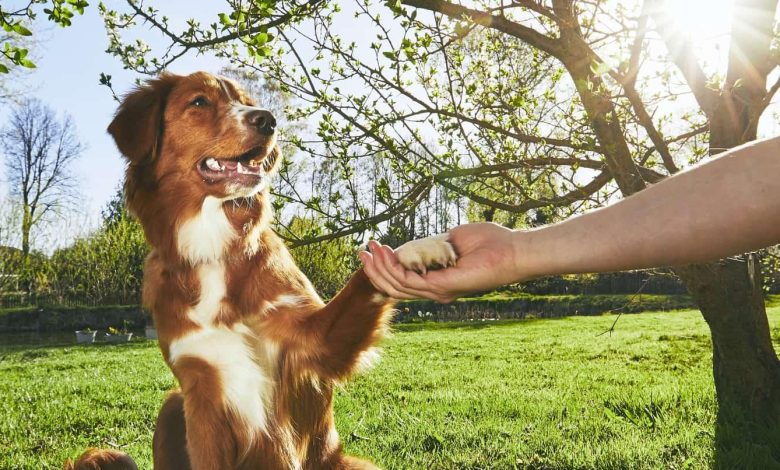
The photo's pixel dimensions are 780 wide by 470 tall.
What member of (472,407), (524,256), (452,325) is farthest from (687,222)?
(452,325)

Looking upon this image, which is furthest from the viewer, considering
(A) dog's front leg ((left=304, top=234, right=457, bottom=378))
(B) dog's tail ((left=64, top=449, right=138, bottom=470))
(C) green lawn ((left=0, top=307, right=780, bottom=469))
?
(C) green lawn ((left=0, top=307, right=780, bottom=469))

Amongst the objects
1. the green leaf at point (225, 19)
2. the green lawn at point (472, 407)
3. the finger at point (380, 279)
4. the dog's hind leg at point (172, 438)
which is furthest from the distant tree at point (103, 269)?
the finger at point (380, 279)

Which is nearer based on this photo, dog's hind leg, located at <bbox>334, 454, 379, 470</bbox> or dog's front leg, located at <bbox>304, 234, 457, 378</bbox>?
dog's front leg, located at <bbox>304, 234, 457, 378</bbox>

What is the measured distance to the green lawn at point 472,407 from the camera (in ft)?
15.8

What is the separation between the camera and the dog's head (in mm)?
3252

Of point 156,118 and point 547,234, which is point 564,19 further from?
point 547,234

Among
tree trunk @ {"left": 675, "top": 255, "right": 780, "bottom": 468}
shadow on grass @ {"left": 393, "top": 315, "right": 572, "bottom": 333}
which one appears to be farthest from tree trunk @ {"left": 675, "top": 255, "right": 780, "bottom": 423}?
shadow on grass @ {"left": 393, "top": 315, "right": 572, "bottom": 333}

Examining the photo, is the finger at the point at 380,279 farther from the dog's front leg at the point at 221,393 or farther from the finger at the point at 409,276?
the dog's front leg at the point at 221,393

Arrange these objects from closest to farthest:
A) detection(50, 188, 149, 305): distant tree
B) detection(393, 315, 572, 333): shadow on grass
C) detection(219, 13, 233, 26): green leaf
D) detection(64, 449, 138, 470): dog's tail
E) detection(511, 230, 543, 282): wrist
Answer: detection(511, 230, 543, 282): wrist, detection(64, 449, 138, 470): dog's tail, detection(219, 13, 233, 26): green leaf, detection(393, 315, 572, 333): shadow on grass, detection(50, 188, 149, 305): distant tree

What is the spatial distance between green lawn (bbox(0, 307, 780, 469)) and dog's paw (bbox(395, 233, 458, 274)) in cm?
187

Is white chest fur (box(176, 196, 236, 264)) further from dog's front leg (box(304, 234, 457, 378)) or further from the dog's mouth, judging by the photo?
dog's front leg (box(304, 234, 457, 378))

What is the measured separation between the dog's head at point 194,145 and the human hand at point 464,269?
4.67ft

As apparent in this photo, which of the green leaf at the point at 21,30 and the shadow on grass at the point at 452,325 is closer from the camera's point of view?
the green leaf at the point at 21,30

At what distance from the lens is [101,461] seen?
3.02 meters
